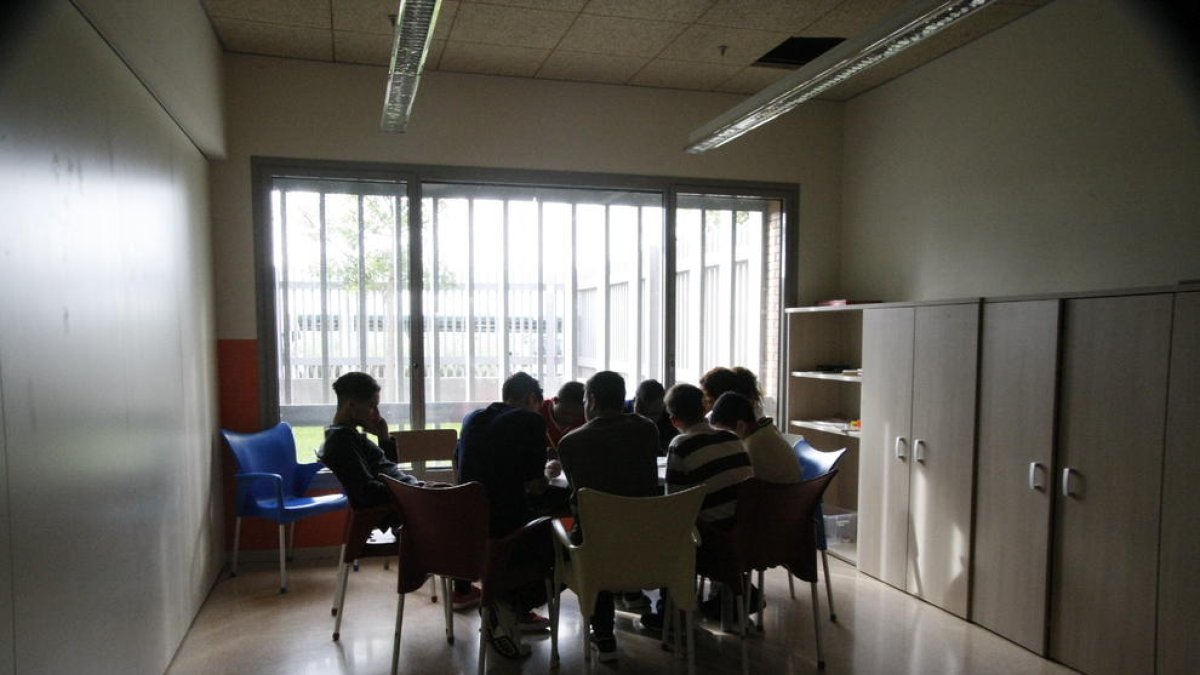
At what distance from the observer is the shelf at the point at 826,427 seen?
453 centimetres

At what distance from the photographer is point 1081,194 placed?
345 centimetres

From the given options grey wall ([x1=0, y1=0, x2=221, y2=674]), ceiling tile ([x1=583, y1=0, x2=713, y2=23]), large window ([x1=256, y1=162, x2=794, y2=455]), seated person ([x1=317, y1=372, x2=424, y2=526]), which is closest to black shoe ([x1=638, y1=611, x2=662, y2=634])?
seated person ([x1=317, y1=372, x2=424, y2=526])

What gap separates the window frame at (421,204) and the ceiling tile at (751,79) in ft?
2.19

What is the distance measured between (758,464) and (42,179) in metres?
2.79

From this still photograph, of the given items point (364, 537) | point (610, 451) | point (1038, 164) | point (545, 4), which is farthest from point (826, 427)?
point (545, 4)

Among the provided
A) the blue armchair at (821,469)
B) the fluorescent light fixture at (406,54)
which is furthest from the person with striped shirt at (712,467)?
the fluorescent light fixture at (406,54)

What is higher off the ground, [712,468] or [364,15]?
[364,15]

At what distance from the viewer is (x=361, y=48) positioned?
4129mm

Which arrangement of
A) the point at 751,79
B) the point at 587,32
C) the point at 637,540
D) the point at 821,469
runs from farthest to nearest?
the point at 751,79
the point at 587,32
the point at 821,469
the point at 637,540

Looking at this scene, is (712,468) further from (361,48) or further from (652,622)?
(361,48)

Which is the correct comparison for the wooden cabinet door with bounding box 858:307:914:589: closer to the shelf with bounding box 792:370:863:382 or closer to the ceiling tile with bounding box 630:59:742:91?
the shelf with bounding box 792:370:863:382

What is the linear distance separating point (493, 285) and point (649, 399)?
1563 mm

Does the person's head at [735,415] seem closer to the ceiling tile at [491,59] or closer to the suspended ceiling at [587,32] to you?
the suspended ceiling at [587,32]

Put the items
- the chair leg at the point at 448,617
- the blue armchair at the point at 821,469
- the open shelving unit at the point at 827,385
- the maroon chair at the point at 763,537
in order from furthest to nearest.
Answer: the open shelving unit at the point at 827,385 < the blue armchair at the point at 821,469 < the chair leg at the point at 448,617 < the maroon chair at the point at 763,537
